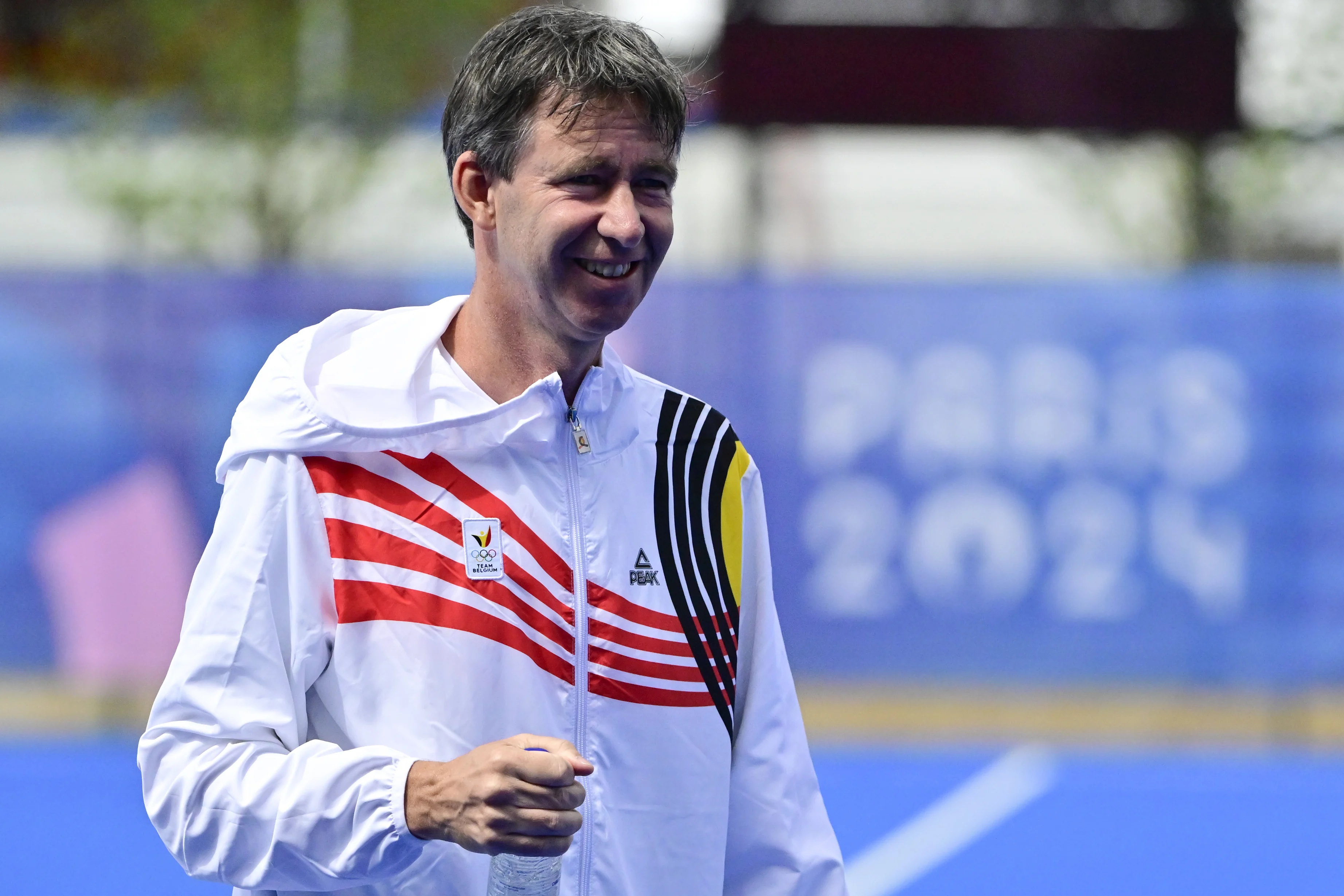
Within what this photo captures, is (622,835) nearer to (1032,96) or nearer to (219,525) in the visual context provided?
(219,525)

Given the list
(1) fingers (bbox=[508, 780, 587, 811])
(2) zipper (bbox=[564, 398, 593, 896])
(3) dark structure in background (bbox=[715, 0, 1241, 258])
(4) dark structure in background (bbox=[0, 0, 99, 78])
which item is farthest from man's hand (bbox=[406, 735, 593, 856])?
(4) dark structure in background (bbox=[0, 0, 99, 78])

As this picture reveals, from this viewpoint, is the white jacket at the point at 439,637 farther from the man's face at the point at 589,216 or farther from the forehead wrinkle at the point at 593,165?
the forehead wrinkle at the point at 593,165

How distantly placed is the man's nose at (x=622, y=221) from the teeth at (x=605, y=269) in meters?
0.04

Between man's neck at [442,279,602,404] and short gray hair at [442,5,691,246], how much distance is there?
0.18 metres

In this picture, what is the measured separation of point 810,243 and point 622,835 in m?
10.9

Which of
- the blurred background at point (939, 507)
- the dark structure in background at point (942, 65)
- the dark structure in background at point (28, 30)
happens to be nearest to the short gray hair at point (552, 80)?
the blurred background at point (939, 507)

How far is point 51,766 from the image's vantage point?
6719mm

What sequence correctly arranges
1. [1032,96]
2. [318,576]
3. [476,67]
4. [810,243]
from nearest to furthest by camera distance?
[318,576], [476,67], [1032,96], [810,243]

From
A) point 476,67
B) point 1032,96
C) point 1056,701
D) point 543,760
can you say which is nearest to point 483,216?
point 476,67

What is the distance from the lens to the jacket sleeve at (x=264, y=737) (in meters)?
1.69

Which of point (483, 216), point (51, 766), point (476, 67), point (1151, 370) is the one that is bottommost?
point (51, 766)

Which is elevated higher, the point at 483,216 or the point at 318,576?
the point at 483,216

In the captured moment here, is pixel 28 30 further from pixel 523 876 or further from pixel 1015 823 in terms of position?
pixel 523 876

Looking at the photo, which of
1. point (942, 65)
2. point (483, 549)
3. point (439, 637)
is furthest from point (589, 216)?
point (942, 65)
